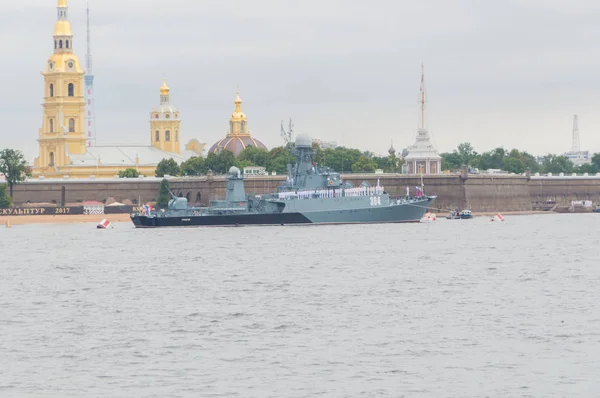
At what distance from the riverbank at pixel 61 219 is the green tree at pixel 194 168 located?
99.1ft

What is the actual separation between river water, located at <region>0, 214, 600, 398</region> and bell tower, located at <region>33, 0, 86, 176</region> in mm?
104029

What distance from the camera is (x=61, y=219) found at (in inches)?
5231

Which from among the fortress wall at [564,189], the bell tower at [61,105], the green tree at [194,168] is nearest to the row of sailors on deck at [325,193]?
the fortress wall at [564,189]

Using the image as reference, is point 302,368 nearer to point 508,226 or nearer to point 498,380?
point 498,380

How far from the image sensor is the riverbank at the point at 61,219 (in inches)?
5108

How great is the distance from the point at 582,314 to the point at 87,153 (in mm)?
141481

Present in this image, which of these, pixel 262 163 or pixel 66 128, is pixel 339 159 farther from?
pixel 66 128

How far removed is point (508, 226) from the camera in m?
111

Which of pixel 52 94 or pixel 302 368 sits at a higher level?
pixel 52 94

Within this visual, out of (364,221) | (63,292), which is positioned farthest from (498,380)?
(364,221)

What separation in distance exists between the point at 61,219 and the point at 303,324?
3765 inches

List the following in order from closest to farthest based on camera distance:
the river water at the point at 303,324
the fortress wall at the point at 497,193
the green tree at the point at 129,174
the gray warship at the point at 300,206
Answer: the river water at the point at 303,324 < the gray warship at the point at 300,206 < the fortress wall at the point at 497,193 < the green tree at the point at 129,174

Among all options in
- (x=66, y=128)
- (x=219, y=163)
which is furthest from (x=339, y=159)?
(x=66, y=128)

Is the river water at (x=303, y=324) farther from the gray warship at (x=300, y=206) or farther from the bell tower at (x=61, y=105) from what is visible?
the bell tower at (x=61, y=105)
